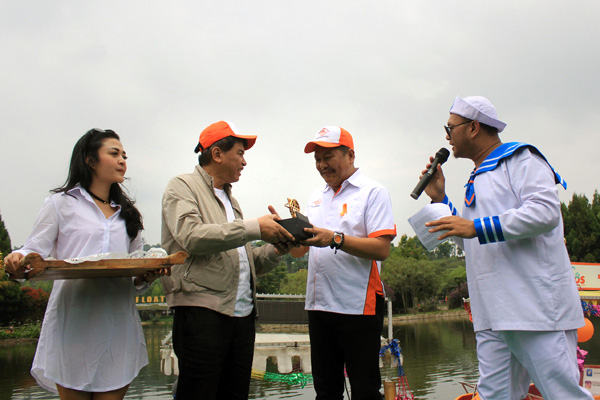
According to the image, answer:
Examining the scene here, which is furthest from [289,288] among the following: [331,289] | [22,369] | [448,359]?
[331,289]

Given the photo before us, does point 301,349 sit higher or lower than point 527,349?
lower

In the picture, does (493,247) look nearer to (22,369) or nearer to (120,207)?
(120,207)

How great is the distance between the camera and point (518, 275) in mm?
2363

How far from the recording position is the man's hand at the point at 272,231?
2600mm

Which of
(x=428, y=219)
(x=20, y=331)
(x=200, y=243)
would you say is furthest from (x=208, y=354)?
A: (x=20, y=331)

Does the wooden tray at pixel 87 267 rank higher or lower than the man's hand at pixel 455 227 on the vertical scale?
lower

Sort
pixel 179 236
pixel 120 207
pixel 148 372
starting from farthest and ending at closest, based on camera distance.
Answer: pixel 148 372 < pixel 120 207 < pixel 179 236

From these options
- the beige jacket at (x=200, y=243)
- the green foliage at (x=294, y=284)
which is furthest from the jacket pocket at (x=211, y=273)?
the green foliage at (x=294, y=284)

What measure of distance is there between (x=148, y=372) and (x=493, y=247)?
2002 cm

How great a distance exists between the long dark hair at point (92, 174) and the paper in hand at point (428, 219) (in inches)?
66.1

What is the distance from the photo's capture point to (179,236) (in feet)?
8.11

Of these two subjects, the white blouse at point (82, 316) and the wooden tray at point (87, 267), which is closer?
the wooden tray at point (87, 267)

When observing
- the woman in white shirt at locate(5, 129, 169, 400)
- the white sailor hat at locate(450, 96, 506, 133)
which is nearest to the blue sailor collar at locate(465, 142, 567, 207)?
the white sailor hat at locate(450, 96, 506, 133)

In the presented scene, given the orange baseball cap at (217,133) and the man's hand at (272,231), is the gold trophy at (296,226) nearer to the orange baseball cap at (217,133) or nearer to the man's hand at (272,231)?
the man's hand at (272,231)
